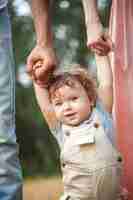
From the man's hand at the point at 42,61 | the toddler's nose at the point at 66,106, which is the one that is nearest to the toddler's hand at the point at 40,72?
the man's hand at the point at 42,61

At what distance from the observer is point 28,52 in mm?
1573

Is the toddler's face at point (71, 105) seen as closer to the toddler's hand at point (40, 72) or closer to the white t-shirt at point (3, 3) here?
the toddler's hand at point (40, 72)

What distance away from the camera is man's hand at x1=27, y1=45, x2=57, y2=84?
4.96ft

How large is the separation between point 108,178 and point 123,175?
0.08 metres

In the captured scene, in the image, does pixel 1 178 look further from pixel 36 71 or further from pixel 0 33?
pixel 0 33

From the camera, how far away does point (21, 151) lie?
1.55 meters

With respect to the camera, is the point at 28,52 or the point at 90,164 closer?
the point at 90,164

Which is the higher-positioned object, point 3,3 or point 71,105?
point 3,3

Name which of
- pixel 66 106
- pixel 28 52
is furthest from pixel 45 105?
pixel 28 52

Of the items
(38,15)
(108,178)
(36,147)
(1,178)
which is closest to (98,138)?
(108,178)

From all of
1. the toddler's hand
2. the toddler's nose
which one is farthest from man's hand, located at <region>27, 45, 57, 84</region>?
the toddler's nose

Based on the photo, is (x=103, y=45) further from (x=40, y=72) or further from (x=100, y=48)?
(x=40, y=72)

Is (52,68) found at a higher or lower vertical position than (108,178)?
higher

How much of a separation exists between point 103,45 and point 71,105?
22cm
